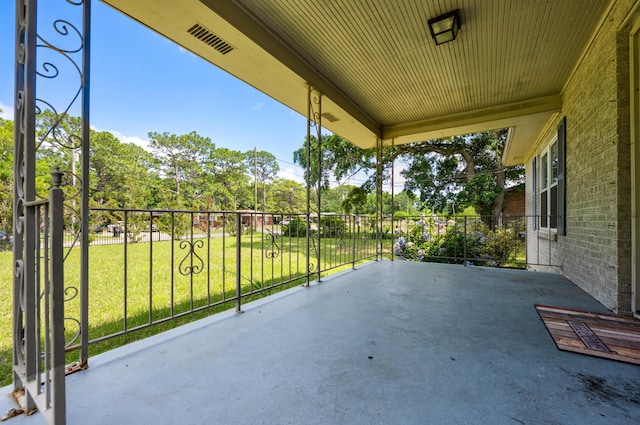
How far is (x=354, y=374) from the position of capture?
1455mm

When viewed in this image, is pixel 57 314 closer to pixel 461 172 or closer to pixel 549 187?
pixel 549 187

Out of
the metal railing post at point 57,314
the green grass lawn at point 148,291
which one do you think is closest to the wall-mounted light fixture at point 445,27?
the green grass lawn at point 148,291

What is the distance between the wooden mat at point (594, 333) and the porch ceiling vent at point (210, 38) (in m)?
3.44

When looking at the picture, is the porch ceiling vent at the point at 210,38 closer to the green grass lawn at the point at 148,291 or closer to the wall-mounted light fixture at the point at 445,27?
the green grass lawn at the point at 148,291

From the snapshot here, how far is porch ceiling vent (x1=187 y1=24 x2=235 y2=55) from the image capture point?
6.99ft

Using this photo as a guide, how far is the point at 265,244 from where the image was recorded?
3234 millimetres

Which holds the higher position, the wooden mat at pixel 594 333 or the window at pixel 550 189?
the window at pixel 550 189

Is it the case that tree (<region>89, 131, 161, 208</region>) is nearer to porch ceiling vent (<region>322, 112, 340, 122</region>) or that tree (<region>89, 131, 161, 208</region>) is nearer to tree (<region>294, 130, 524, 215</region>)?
tree (<region>294, 130, 524, 215</region>)

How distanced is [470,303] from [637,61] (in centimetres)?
251

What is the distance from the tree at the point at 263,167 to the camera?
70.6ft

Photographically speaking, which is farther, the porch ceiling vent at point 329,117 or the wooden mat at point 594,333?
the porch ceiling vent at point 329,117

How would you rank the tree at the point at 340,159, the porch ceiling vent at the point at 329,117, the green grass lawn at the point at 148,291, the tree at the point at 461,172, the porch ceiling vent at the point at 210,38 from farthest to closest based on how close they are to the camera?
the tree at the point at 340,159 < the tree at the point at 461,172 < the porch ceiling vent at the point at 329,117 < the porch ceiling vent at the point at 210,38 < the green grass lawn at the point at 148,291

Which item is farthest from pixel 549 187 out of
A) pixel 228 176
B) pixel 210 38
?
pixel 228 176

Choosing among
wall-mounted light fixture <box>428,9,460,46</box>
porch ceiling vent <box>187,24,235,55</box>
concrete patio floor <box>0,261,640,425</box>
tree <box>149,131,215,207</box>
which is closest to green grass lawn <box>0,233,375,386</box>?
concrete patio floor <box>0,261,640,425</box>
